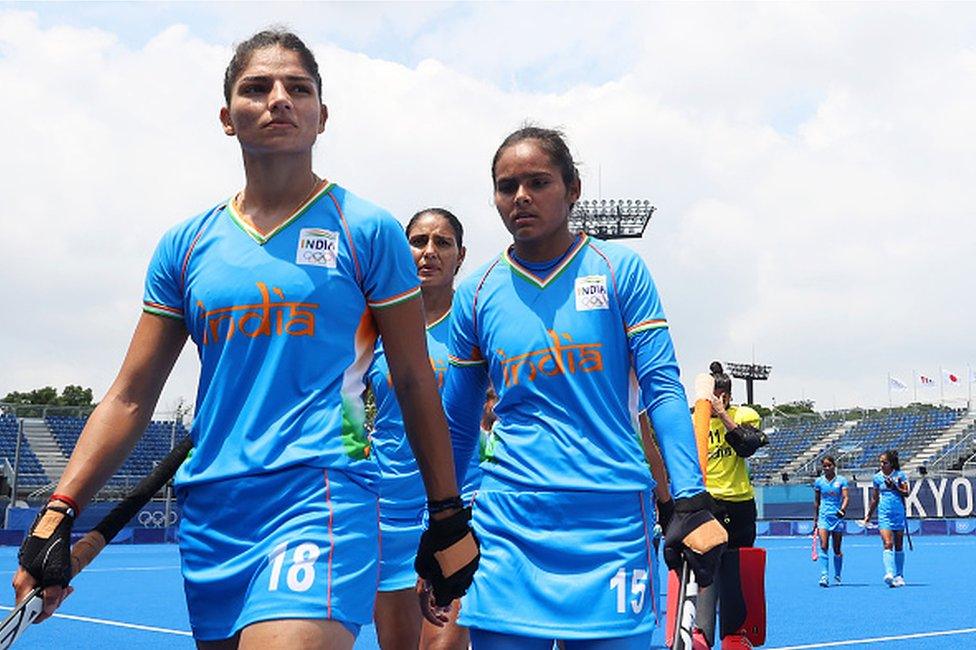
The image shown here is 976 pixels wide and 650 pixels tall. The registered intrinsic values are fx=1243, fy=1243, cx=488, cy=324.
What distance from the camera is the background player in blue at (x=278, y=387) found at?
2.92m

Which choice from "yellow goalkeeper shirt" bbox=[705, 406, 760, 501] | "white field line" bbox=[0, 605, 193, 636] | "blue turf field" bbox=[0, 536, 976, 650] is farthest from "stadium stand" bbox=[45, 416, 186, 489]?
"yellow goalkeeper shirt" bbox=[705, 406, 760, 501]

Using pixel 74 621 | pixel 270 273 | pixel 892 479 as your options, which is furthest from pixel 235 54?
pixel 892 479

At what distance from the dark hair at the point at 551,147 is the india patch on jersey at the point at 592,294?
1.26 feet

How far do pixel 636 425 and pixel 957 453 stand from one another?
48460 mm

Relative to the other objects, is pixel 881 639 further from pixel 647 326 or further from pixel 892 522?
pixel 647 326

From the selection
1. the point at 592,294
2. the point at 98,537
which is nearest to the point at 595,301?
the point at 592,294

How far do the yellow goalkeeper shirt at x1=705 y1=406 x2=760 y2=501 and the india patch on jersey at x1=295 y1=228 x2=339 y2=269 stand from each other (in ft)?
23.0

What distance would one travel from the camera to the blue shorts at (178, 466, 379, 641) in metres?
2.84

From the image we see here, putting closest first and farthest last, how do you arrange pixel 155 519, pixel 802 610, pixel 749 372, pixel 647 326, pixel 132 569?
1. pixel 647 326
2. pixel 802 610
3. pixel 132 569
4. pixel 155 519
5. pixel 749 372

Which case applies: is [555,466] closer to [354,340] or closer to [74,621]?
[354,340]

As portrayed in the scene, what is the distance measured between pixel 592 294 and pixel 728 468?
20.6 feet

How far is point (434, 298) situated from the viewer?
6.41 m

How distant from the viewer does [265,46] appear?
3279 mm

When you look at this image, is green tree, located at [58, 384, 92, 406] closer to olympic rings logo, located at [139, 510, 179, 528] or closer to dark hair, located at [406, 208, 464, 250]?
olympic rings logo, located at [139, 510, 179, 528]
